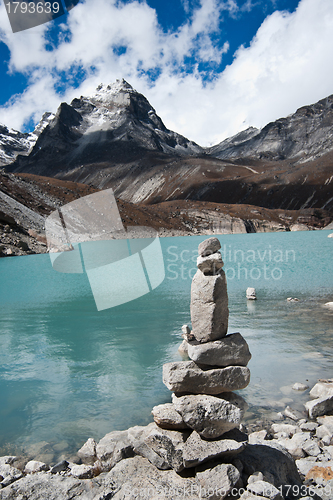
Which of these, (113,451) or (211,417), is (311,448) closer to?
(211,417)

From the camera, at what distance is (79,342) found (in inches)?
655

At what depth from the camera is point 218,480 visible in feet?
18.3

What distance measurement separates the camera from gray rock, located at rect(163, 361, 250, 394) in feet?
22.5

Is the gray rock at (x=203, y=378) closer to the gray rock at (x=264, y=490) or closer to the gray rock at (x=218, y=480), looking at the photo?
the gray rock at (x=218, y=480)

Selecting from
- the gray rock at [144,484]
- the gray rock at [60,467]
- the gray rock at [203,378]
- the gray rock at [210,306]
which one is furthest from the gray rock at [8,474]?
the gray rock at [210,306]

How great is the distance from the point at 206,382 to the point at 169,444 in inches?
51.9

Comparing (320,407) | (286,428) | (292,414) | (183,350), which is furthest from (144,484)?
(183,350)

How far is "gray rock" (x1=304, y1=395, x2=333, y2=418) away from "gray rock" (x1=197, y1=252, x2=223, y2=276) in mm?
4818

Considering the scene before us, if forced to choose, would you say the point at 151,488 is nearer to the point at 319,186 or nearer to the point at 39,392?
the point at 39,392

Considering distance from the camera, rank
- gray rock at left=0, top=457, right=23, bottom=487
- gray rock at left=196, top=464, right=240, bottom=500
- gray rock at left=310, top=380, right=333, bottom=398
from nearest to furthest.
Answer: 1. gray rock at left=196, top=464, right=240, bottom=500
2. gray rock at left=0, top=457, right=23, bottom=487
3. gray rock at left=310, top=380, right=333, bottom=398

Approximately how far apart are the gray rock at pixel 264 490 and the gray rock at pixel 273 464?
499 mm

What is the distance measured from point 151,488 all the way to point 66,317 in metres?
17.0

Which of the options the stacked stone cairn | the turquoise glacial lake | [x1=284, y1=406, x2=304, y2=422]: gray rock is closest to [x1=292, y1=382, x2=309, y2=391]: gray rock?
the turquoise glacial lake

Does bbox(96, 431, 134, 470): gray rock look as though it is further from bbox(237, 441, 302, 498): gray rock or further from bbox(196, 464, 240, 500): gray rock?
bbox(237, 441, 302, 498): gray rock
